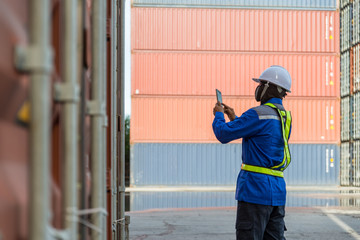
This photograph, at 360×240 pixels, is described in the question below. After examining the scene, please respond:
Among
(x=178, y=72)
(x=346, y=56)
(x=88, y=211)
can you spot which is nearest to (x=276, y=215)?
(x=88, y=211)

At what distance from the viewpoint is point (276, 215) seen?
11.2 feet

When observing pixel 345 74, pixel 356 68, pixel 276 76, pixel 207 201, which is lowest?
pixel 207 201

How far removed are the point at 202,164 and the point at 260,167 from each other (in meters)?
20.2

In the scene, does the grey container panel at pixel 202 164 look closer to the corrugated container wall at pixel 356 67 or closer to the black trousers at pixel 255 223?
the corrugated container wall at pixel 356 67

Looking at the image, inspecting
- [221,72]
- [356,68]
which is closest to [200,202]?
[221,72]

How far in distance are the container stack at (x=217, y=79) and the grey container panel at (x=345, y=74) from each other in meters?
0.34

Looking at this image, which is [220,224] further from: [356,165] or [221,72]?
[356,165]

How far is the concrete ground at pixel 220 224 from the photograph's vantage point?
24.6ft

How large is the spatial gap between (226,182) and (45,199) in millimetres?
22616

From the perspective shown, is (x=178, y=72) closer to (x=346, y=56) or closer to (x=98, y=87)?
(x=346, y=56)

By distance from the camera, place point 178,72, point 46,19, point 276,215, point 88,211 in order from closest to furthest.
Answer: point 46,19 < point 88,211 < point 276,215 < point 178,72

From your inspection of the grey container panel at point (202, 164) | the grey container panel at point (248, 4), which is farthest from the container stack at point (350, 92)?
the grey container panel at point (248, 4)

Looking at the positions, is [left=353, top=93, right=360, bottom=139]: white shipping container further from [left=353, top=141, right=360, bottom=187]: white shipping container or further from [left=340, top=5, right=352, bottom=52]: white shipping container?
[left=340, top=5, right=352, bottom=52]: white shipping container

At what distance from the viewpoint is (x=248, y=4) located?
78.8 feet
